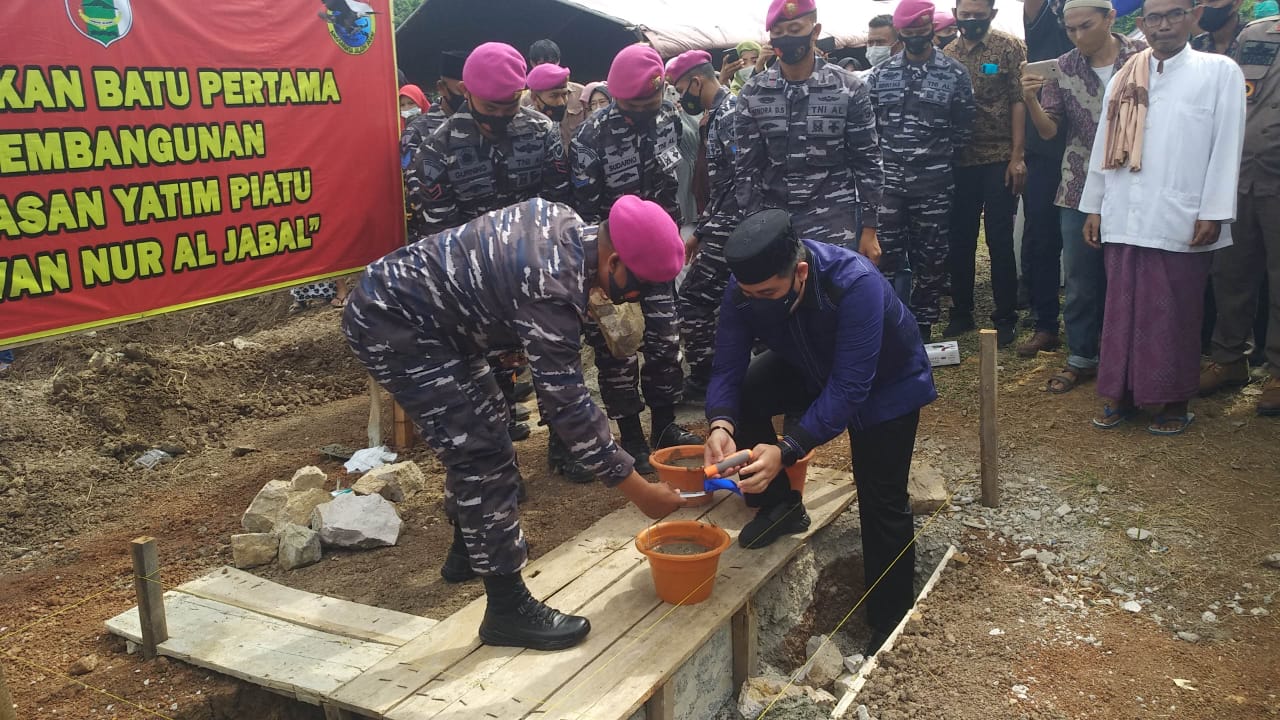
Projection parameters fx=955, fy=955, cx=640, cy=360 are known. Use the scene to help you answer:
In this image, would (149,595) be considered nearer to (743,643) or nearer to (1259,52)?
(743,643)

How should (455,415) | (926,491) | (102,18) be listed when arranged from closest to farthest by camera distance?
(455,415), (102,18), (926,491)

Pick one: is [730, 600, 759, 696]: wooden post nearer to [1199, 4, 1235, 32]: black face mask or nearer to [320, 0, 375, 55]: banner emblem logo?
[320, 0, 375, 55]: banner emblem logo

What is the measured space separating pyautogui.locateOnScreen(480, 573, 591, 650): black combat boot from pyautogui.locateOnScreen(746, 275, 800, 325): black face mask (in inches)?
48.8

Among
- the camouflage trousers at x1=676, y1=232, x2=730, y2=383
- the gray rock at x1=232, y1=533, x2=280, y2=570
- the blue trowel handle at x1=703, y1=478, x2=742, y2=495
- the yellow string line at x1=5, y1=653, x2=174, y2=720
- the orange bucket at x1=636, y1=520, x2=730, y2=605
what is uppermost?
the camouflage trousers at x1=676, y1=232, x2=730, y2=383

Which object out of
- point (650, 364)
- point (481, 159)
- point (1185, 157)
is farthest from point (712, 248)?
point (1185, 157)

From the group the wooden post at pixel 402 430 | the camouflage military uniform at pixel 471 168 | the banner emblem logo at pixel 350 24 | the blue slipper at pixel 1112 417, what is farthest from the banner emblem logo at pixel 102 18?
the blue slipper at pixel 1112 417

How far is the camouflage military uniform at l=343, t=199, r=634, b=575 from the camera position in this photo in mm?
2832

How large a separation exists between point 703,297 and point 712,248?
30 cm

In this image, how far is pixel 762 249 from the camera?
305 centimetres

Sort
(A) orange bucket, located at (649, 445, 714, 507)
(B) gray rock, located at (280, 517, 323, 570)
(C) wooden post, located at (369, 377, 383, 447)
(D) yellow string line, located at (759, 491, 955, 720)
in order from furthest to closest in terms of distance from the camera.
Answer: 1. (C) wooden post, located at (369, 377, 383, 447)
2. (B) gray rock, located at (280, 517, 323, 570)
3. (A) orange bucket, located at (649, 445, 714, 507)
4. (D) yellow string line, located at (759, 491, 955, 720)

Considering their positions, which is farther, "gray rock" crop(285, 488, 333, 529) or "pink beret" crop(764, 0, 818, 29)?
"pink beret" crop(764, 0, 818, 29)

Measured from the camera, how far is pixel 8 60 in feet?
12.2

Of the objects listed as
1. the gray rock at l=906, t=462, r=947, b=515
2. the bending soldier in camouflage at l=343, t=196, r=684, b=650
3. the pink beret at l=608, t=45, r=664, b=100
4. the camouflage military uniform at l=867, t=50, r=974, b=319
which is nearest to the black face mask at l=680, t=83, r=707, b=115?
the camouflage military uniform at l=867, t=50, r=974, b=319

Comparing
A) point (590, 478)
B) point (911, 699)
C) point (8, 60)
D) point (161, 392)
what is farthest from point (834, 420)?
point (161, 392)
